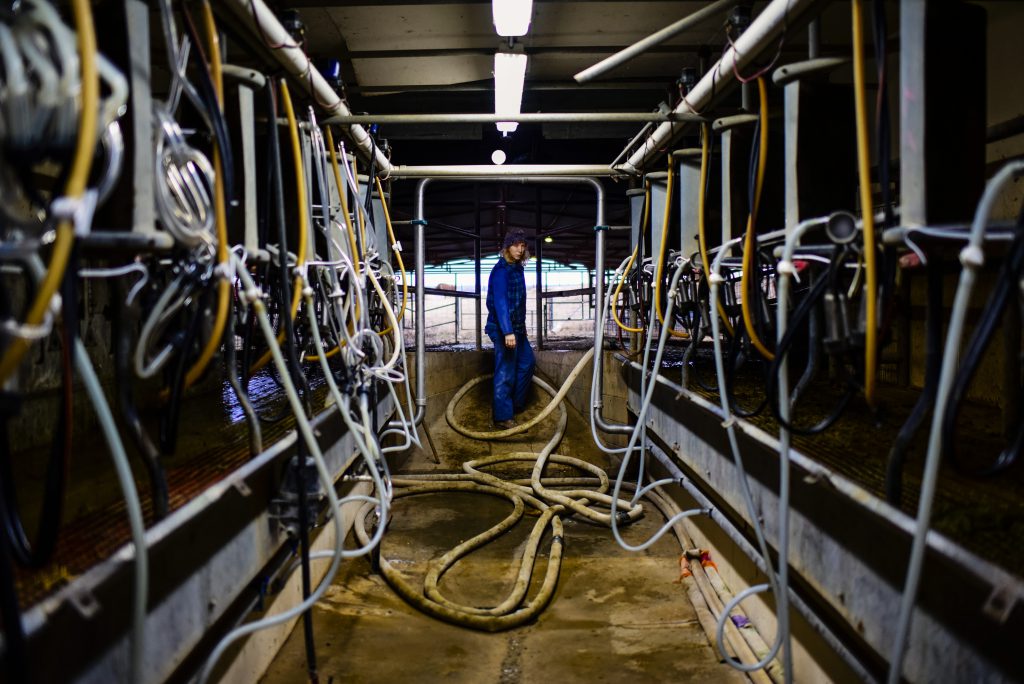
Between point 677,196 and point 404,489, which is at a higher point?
point 677,196

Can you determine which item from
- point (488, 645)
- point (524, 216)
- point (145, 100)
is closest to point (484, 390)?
point (488, 645)

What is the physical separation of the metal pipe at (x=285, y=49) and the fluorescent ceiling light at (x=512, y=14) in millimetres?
712

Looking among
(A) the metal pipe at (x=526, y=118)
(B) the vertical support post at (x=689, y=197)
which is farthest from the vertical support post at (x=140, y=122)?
(B) the vertical support post at (x=689, y=197)

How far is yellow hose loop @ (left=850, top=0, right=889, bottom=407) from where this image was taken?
127cm

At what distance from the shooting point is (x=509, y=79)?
3219 millimetres

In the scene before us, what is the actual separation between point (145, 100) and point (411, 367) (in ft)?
11.4

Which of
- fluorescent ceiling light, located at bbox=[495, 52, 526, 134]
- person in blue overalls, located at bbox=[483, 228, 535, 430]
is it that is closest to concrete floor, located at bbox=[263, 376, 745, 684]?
person in blue overalls, located at bbox=[483, 228, 535, 430]

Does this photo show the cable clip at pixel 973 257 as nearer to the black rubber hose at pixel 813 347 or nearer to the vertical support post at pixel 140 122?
the black rubber hose at pixel 813 347

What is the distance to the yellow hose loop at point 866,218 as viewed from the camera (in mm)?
1271

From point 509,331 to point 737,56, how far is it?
2.78 metres

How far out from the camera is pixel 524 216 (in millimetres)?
10016

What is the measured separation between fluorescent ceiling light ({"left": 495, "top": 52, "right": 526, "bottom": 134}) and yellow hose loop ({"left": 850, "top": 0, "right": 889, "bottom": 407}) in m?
1.66

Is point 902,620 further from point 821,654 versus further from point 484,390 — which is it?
point 484,390

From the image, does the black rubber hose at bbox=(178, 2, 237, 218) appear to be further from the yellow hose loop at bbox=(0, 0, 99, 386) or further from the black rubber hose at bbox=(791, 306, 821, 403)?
the black rubber hose at bbox=(791, 306, 821, 403)
